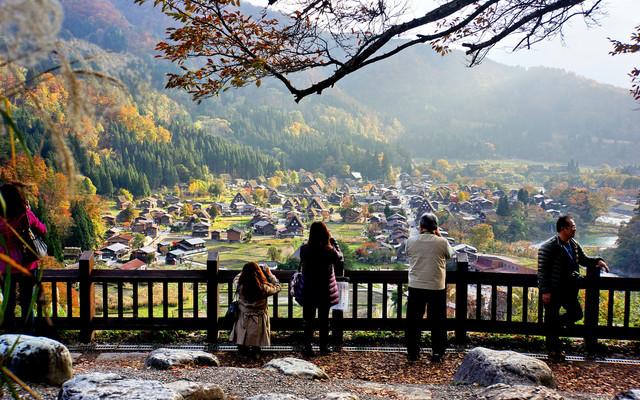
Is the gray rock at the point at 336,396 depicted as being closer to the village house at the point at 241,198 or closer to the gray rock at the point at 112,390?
the gray rock at the point at 112,390

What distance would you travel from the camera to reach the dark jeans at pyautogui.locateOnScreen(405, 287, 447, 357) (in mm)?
4055

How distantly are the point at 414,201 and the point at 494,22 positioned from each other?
6227 cm

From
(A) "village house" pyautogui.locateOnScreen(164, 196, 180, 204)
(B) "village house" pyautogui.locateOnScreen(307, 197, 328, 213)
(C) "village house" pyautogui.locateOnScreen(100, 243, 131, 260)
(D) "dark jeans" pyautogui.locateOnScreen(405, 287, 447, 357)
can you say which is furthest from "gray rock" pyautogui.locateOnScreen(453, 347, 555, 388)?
(A) "village house" pyautogui.locateOnScreen(164, 196, 180, 204)

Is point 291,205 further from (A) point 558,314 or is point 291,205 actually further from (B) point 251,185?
(A) point 558,314

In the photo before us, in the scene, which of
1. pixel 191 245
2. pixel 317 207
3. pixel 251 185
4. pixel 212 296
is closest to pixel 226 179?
pixel 251 185

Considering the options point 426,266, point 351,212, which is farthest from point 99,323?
point 351,212

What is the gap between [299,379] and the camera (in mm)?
3344

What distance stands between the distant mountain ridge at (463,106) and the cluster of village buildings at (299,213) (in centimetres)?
2677

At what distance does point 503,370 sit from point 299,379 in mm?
1621

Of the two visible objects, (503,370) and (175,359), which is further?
(175,359)

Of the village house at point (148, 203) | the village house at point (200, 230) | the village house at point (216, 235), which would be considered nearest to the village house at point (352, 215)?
the village house at point (216, 235)

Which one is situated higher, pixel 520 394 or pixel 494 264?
pixel 520 394

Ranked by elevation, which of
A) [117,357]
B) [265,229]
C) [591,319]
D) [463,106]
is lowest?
[265,229]

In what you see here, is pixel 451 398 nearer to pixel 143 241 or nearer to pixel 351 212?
pixel 143 241
